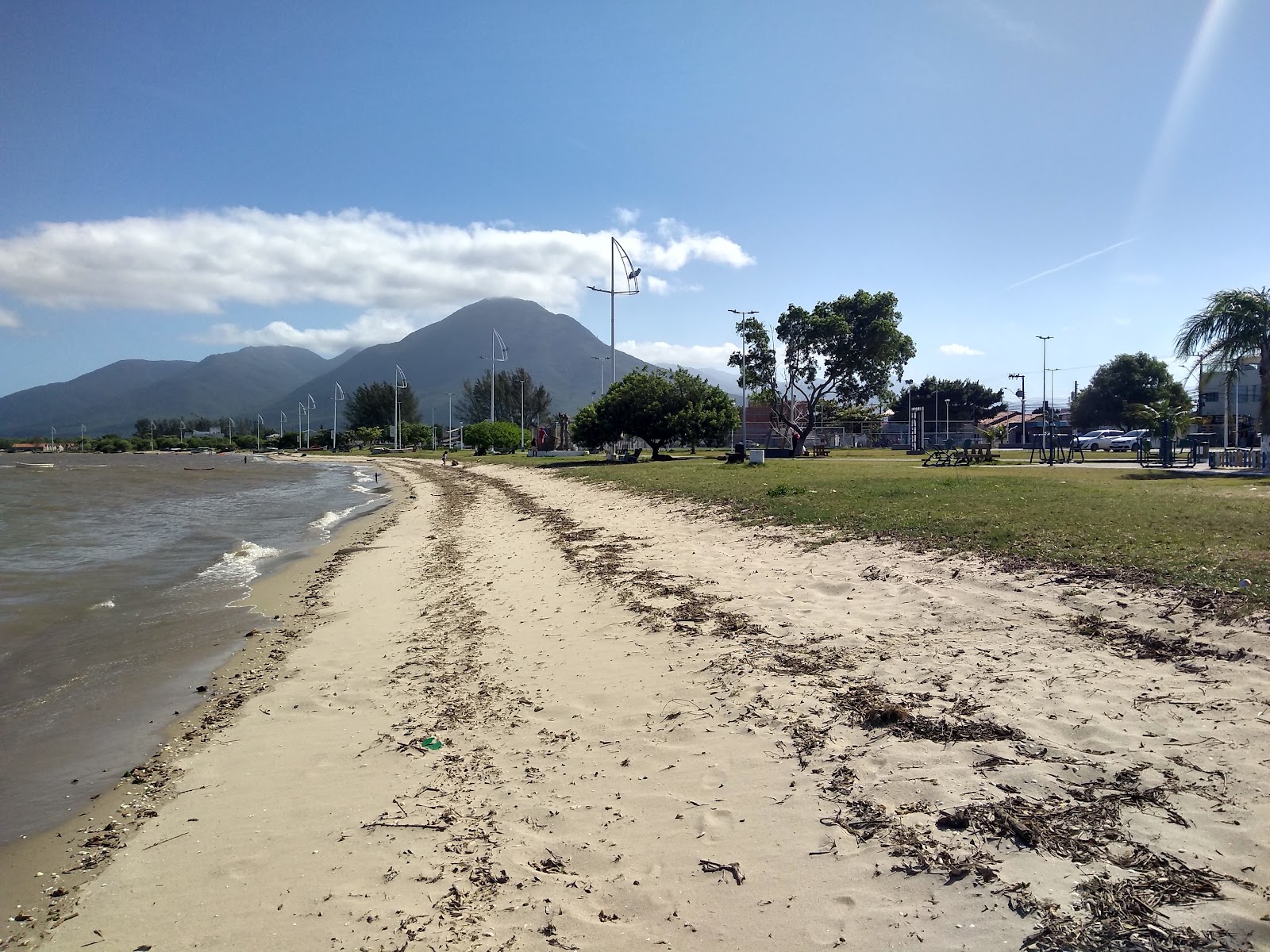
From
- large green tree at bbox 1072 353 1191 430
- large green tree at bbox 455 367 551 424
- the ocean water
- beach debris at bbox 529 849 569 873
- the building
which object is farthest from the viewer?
large green tree at bbox 455 367 551 424

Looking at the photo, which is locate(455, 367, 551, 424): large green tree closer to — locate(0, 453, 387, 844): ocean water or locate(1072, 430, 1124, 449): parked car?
locate(1072, 430, 1124, 449): parked car

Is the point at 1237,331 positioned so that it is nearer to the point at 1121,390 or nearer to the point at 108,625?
the point at 108,625

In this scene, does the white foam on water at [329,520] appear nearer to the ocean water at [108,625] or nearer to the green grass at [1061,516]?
the ocean water at [108,625]

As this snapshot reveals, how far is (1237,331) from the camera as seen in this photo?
71.5 ft

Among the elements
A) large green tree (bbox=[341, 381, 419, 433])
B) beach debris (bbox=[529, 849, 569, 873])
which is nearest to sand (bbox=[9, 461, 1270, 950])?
beach debris (bbox=[529, 849, 569, 873])

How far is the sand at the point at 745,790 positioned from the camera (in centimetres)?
295

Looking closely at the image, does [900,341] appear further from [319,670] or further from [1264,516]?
[319,670]

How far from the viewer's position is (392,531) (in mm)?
17953

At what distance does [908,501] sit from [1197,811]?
971 cm

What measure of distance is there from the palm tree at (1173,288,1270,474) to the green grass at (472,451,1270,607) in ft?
19.0

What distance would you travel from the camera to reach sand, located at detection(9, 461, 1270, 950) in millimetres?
2953

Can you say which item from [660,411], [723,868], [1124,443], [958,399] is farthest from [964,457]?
[958,399]

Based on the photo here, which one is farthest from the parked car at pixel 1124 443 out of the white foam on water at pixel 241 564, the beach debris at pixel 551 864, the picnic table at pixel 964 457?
the beach debris at pixel 551 864

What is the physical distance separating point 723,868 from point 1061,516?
8839 mm
